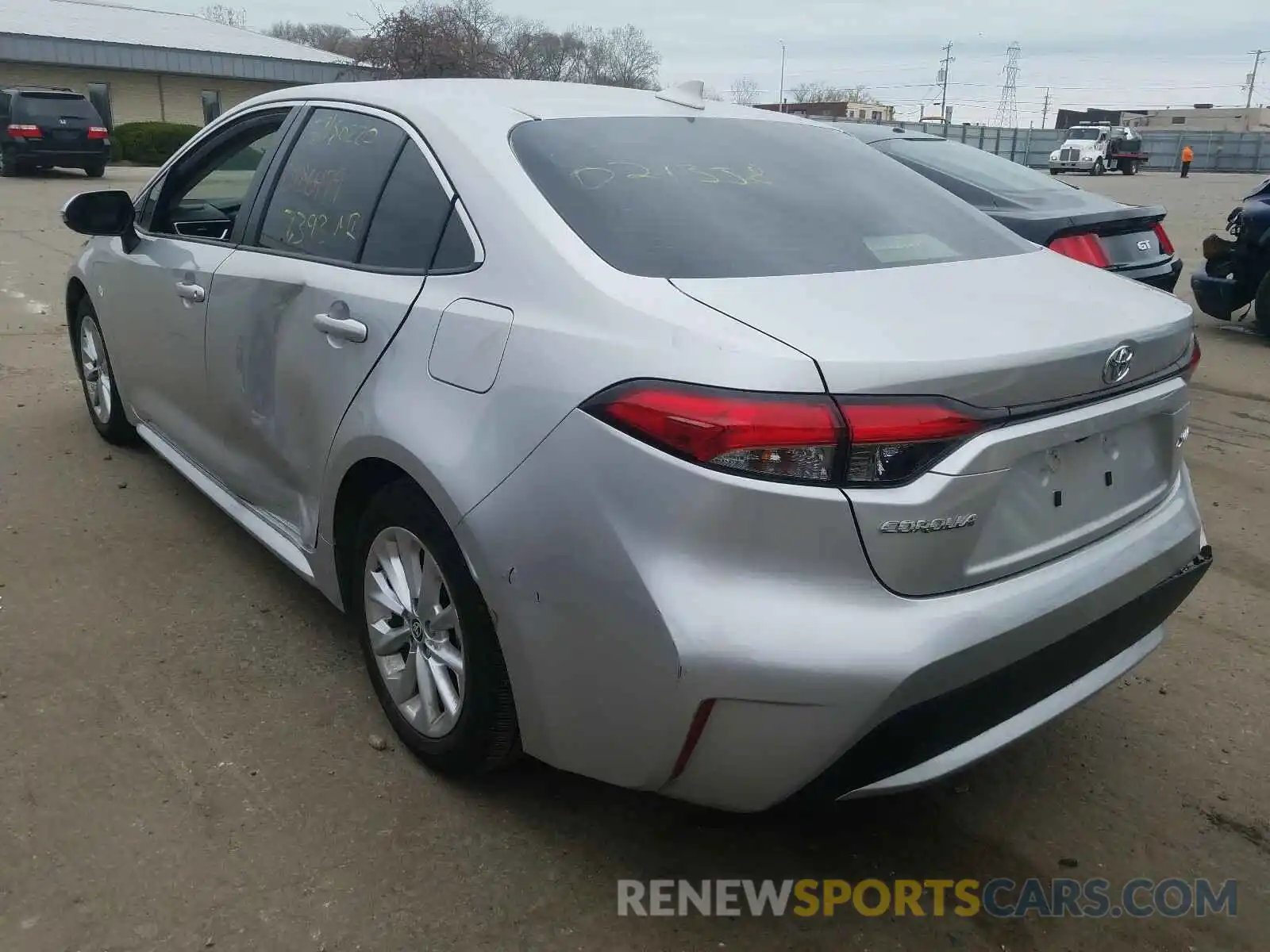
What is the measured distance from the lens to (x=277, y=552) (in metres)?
3.22

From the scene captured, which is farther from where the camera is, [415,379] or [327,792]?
[327,792]

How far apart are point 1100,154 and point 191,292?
45.3 meters

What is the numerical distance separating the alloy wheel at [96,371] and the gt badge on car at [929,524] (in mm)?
3973

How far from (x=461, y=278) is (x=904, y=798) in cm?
165

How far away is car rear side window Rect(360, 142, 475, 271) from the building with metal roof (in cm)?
3184

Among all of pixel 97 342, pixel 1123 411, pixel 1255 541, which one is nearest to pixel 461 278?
pixel 1123 411

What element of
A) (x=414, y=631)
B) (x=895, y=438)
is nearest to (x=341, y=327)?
(x=414, y=631)

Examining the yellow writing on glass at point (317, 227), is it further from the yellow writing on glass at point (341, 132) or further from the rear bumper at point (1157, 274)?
the rear bumper at point (1157, 274)

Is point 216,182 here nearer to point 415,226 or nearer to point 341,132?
point 341,132

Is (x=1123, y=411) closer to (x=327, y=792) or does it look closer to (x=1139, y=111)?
(x=327, y=792)

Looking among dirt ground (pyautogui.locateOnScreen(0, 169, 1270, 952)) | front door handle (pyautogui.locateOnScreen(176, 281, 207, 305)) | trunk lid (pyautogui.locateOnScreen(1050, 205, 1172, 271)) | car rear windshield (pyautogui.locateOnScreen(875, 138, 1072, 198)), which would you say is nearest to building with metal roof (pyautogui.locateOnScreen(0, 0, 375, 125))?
car rear windshield (pyautogui.locateOnScreen(875, 138, 1072, 198))

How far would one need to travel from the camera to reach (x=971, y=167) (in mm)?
6652

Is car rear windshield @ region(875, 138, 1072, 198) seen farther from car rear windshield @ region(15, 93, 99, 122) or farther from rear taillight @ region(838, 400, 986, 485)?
car rear windshield @ region(15, 93, 99, 122)

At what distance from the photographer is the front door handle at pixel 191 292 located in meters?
3.52
